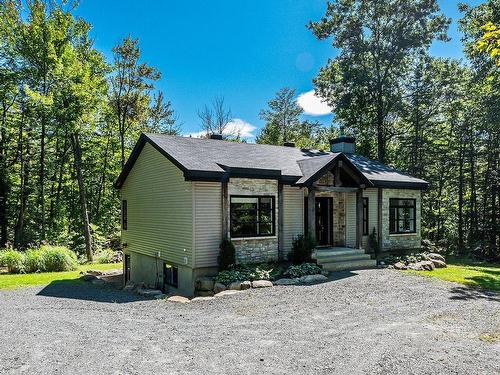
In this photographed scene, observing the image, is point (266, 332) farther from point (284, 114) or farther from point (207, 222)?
point (284, 114)

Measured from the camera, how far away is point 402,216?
17.1 m

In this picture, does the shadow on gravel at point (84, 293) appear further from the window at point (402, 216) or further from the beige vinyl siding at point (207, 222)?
the window at point (402, 216)

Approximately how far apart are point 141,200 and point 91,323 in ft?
26.4

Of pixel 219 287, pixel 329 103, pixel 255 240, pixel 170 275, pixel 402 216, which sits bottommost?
pixel 170 275

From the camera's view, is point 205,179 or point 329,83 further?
point 329,83

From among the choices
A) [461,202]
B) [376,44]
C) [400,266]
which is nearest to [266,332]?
[400,266]

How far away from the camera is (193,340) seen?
641 cm

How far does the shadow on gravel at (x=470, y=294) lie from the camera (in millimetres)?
9648

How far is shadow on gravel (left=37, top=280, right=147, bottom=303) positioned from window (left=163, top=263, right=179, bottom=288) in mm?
1663

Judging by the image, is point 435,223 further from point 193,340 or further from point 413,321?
point 193,340

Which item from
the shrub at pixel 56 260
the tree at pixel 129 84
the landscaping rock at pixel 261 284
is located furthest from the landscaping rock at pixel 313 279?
the tree at pixel 129 84

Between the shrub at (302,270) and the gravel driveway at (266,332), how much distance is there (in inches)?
46.2

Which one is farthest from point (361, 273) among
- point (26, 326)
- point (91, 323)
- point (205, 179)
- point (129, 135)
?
point (129, 135)

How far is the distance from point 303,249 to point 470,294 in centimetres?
522
